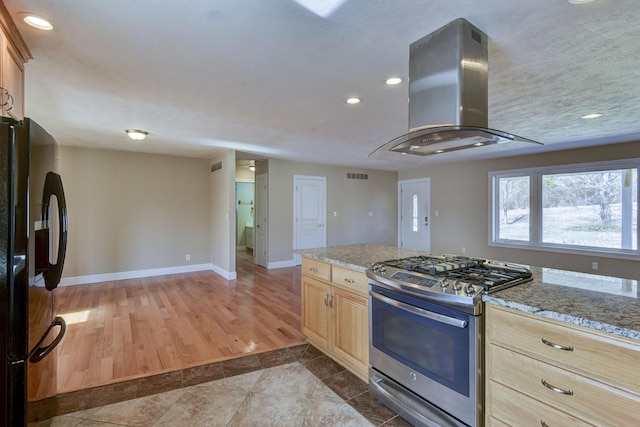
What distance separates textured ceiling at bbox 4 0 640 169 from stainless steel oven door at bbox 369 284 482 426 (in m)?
1.56

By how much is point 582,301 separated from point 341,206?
20.6 feet

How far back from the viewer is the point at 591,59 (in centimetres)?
214

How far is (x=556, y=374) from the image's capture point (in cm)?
128

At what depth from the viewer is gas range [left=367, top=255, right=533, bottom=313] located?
155 centimetres

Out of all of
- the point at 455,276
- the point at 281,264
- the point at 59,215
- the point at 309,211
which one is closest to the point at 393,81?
the point at 455,276

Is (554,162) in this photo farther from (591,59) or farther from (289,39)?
(289,39)

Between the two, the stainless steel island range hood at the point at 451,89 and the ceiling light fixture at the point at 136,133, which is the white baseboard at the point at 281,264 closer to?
the ceiling light fixture at the point at 136,133

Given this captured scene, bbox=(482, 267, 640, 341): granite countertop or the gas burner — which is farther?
the gas burner

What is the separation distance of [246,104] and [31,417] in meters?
2.64

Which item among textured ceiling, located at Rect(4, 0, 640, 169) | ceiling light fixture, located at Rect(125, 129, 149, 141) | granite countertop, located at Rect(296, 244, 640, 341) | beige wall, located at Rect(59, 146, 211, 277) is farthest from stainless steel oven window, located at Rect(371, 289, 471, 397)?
beige wall, located at Rect(59, 146, 211, 277)

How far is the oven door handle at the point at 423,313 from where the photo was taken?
1.57m

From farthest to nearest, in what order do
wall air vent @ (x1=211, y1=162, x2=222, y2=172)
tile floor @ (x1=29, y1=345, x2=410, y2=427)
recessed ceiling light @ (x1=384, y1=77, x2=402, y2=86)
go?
1. wall air vent @ (x1=211, y1=162, x2=222, y2=172)
2. recessed ceiling light @ (x1=384, y1=77, x2=402, y2=86)
3. tile floor @ (x1=29, y1=345, x2=410, y2=427)

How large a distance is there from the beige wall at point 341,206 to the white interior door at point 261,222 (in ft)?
0.52

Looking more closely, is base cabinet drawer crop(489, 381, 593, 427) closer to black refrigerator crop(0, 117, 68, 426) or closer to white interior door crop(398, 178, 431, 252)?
black refrigerator crop(0, 117, 68, 426)
